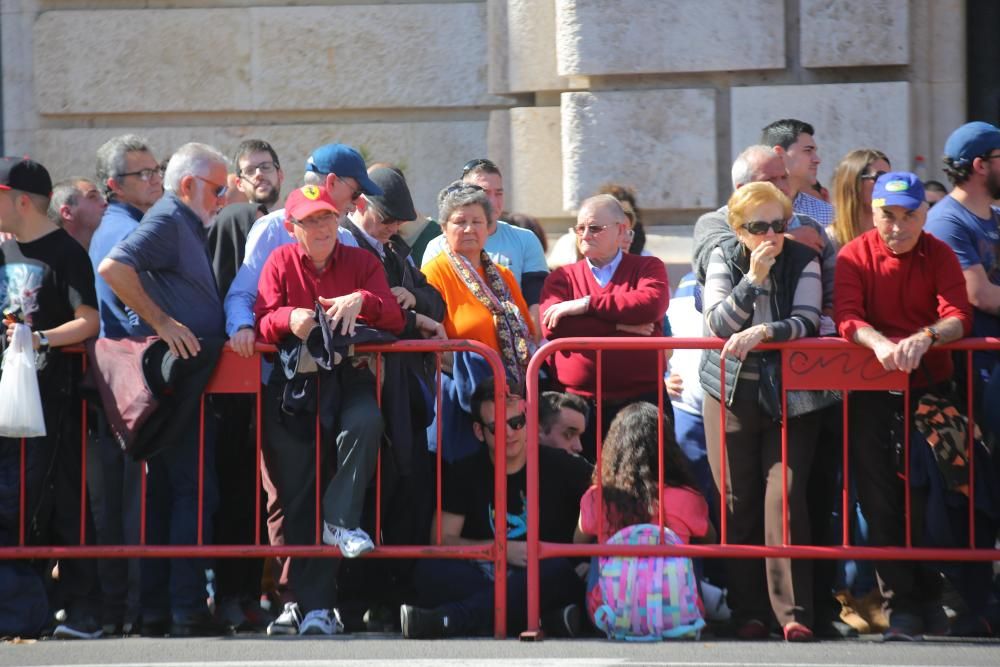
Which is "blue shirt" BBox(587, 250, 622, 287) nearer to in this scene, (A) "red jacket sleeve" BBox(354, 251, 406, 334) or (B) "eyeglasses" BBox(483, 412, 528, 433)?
(B) "eyeglasses" BBox(483, 412, 528, 433)

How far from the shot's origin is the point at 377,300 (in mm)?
6125

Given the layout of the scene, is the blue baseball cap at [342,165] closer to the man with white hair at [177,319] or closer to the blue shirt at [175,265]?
the man with white hair at [177,319]

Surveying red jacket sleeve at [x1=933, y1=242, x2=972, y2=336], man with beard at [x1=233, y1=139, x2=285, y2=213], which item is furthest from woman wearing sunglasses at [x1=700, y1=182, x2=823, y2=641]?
man with beard at [x1=233, y1=139, x2=285, y2=213]

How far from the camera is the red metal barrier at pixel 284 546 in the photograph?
20.2ft

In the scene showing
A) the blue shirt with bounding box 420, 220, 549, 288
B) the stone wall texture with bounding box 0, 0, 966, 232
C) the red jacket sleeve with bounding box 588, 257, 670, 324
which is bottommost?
the red jacket sleeve with bounding box 588, 257, 670, 324

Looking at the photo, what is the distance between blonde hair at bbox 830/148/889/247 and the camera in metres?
6.94

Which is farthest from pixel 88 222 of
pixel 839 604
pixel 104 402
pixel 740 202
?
pixel 839 604

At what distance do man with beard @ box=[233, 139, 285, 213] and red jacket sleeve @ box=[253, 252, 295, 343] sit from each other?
1065 mm

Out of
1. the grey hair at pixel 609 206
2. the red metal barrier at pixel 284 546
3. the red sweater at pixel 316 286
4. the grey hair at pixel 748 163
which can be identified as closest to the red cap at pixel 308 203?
the red sweater at pixel 316 286

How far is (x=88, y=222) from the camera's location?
25.3 ft

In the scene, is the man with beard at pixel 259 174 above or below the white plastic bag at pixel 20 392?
above

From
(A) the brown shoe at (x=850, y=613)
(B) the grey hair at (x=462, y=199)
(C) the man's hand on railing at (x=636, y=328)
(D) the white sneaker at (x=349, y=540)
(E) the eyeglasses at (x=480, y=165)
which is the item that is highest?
(E) the eyeglasses at (x=480, y=165)

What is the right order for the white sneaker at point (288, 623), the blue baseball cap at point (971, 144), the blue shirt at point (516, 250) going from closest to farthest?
1. the white sneaker at point (288, 623)
2. the blue baseball cap at point (971, 144)
3. the blue shirt at point (516, 250)

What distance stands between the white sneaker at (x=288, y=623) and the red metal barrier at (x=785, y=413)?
2.80ft
